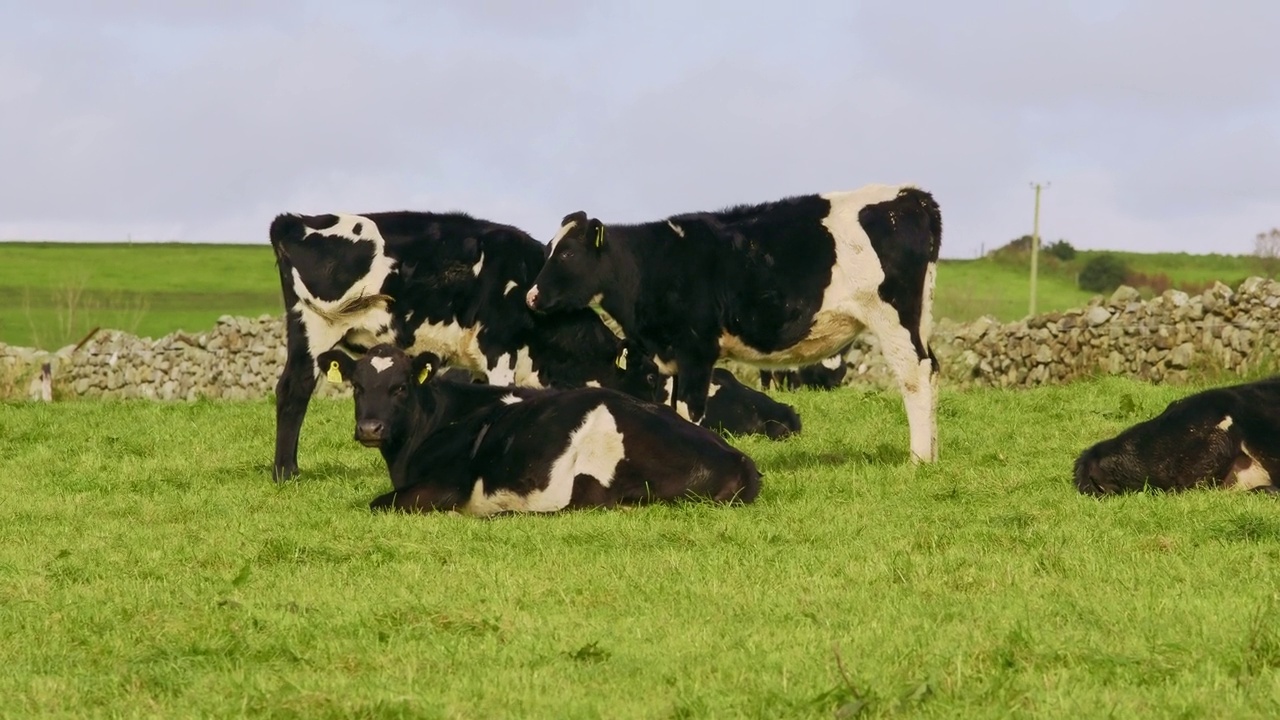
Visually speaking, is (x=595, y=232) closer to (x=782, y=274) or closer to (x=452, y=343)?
(x=452, y=343)

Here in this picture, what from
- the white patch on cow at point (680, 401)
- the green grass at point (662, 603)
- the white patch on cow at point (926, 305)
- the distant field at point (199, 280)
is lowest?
the green grass at point (662, 603)

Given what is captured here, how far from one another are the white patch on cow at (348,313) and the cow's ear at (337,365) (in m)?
1.62

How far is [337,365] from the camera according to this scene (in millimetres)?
11125

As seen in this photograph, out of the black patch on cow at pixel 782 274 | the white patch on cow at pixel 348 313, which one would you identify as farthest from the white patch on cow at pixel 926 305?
the white patch on cow at pixel 348 313

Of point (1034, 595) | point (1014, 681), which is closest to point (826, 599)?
point (1034, 595)

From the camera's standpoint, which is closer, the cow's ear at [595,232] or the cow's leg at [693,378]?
the cow's leg at [693,378]

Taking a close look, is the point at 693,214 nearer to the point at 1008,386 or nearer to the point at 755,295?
the point at 755,295

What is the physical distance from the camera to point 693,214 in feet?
44.3

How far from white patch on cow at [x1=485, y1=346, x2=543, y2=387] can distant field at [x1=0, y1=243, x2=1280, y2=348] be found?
43.8 metres

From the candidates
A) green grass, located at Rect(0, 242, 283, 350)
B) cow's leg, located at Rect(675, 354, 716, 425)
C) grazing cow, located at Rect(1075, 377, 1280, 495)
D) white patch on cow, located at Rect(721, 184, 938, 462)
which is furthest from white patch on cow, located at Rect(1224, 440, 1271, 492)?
green grass, located at Rect(0, 242, 283, 350)

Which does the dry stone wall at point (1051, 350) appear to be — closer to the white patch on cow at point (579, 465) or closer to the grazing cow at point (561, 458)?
the grazing cow at point (561, 458)

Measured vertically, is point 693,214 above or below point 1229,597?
above

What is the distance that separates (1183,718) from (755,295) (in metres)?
7.89

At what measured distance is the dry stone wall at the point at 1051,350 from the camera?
22.7 meters
